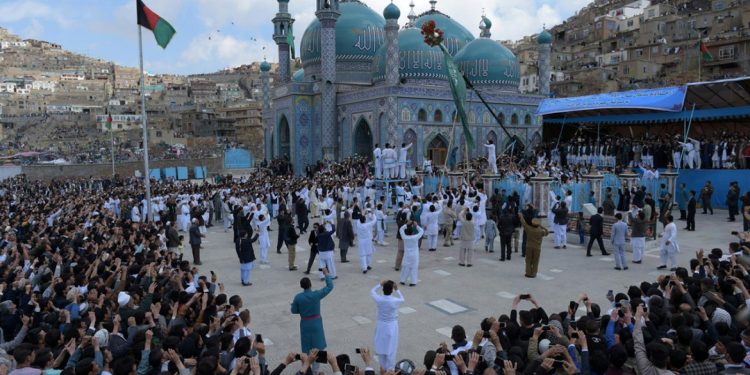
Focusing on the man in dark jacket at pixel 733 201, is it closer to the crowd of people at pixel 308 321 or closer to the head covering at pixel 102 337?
the crowd of people at pixel 308 321

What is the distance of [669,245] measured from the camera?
11.9m

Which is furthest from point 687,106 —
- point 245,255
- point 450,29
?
point 245,255

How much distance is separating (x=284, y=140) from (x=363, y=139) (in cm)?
704

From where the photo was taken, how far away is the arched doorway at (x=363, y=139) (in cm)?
3311

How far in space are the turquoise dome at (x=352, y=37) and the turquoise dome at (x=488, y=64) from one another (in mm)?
5806

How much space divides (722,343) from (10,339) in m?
7.70

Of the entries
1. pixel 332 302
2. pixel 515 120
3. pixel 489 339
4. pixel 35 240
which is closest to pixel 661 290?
pixel 489 339

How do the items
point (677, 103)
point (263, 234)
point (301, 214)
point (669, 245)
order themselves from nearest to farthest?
point (669, 245) → point (263, 234) → point (301, 214) → point (677, 103)

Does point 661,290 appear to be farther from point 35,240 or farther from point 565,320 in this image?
point 35,240

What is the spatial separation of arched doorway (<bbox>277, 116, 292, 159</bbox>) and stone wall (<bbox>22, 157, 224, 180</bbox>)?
1269 centimetres

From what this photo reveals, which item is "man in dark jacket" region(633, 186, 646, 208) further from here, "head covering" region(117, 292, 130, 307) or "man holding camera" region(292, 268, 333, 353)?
"head covering" region(117, 292, 130, 307)

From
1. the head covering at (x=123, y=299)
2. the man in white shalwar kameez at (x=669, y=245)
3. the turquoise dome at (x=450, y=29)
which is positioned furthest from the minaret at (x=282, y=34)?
the head covering at (x=123, y=299)

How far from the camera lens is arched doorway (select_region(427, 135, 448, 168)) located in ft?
105

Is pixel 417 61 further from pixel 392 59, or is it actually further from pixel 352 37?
pixel 352 37
